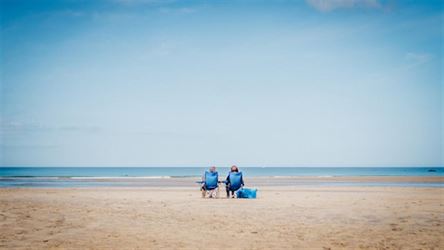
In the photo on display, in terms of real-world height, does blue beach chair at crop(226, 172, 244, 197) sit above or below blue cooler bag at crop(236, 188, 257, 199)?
above

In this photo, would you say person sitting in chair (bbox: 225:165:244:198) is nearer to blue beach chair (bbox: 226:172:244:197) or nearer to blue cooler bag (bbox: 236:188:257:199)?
blue beach chair (bbox: 226:172:244:197)

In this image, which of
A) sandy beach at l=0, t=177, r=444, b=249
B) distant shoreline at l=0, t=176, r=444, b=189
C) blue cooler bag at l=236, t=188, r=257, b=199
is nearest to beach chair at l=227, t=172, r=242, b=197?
blue cooler bag at l=236, t=188, r=257, b=199

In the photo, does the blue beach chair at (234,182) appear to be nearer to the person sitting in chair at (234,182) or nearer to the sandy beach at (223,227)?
the person sitting in chair at (234,182)

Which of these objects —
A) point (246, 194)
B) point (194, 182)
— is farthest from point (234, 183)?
point (194, 182)

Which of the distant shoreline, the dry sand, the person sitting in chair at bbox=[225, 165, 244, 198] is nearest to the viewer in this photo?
the dry sand

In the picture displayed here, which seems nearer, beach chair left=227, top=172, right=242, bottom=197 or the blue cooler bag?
the blue cooler bag

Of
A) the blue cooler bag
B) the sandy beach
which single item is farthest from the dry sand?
the blue cooler bag

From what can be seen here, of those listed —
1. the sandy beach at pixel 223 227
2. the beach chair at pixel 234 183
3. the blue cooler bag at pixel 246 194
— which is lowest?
the sandy beach at pixel 223 227

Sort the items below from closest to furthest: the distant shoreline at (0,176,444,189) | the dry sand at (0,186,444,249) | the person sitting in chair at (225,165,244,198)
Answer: the dry sand at (0,186,444,249)
the person sitting in chair at (225,165,244,198)
the distant shoreline at (0,176,444,189)

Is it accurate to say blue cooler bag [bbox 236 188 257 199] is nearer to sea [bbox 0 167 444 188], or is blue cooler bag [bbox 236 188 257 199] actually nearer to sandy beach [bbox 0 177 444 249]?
sandy beach [bbox 0 177 444 249]

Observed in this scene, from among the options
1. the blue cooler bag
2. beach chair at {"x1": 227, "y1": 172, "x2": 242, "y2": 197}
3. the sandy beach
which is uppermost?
beach chair at {"x1": 227, "y1": 172, "x2": 242, "y2": 197}

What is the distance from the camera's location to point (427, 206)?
15.2 m

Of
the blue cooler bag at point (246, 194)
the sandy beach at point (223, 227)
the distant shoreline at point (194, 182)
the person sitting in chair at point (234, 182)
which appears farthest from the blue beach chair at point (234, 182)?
the distant shoreline at point (194, 182)

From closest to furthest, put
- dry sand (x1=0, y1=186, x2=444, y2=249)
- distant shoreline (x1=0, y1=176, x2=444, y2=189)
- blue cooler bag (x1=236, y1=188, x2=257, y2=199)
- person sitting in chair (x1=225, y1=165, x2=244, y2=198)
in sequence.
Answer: dry sand (x1=0, y1=186, x2=444, y2=249) → blue cooler bag (x1=236, y1=188, x2=257, y2=199) → person sitting in chair (x1=225, y1=165, x2=244, y2=198) → distant shoreline (x1=0, y1=176, x2=444, y2=189)
